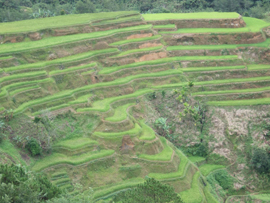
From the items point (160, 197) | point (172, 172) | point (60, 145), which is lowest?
point (172, 172)

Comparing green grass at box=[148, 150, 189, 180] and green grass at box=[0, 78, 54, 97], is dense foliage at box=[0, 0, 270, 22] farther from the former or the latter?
green grass at box=[148, 150, 189, 180]

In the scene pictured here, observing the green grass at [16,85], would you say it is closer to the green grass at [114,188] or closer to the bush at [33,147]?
the bush at [33,147]

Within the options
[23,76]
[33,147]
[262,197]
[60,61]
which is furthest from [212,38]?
[33,147]

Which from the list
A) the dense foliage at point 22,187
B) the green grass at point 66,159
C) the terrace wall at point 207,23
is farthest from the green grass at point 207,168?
the terrace wall at point 207,23

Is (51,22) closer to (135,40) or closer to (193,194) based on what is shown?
(135,40)

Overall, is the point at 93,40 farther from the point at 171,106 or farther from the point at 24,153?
the point at 24,153

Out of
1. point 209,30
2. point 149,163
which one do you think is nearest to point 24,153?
point 149,163

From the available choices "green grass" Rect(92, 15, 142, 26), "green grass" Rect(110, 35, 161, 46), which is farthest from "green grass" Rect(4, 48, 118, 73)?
"green grass" Rect(92, 15, 142, 26)
